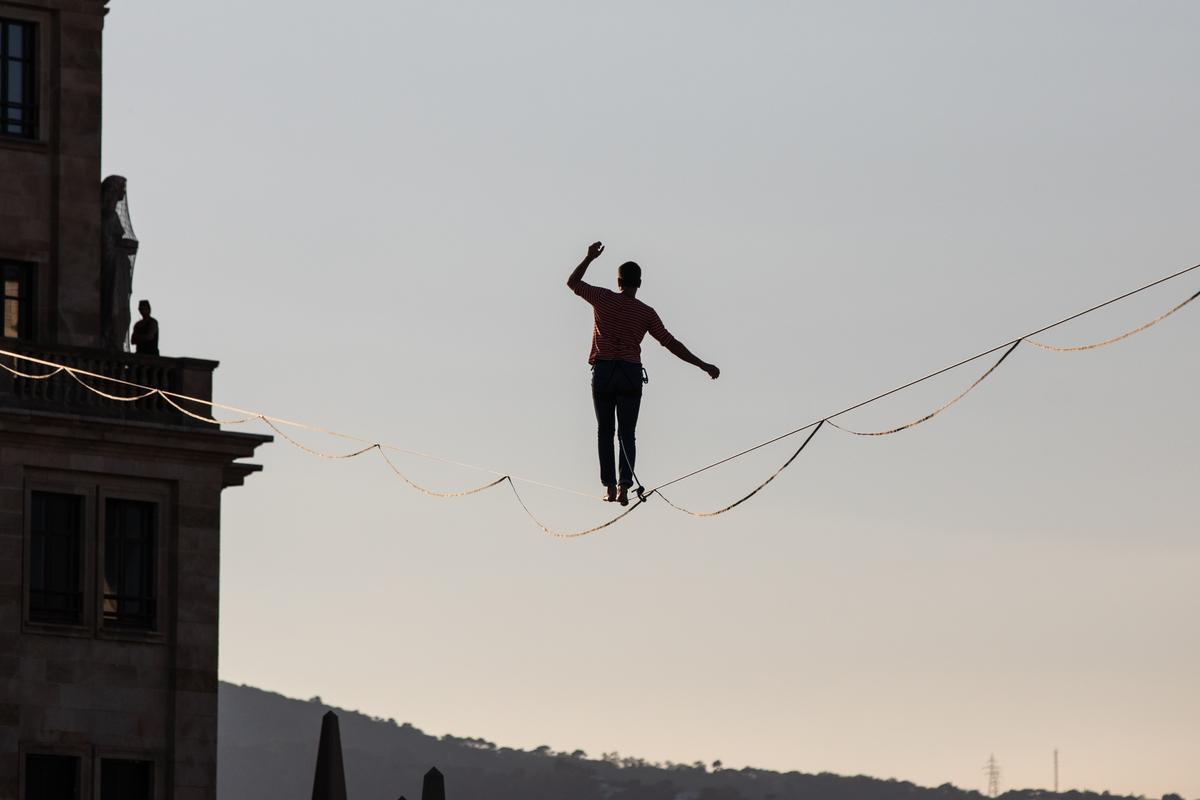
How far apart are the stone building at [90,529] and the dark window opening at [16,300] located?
25 millimetres

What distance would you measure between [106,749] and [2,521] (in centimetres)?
415

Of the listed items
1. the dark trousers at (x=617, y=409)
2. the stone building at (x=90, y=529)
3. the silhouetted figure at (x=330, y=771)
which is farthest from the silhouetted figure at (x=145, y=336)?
the dark trousers at (x=617, y=409)

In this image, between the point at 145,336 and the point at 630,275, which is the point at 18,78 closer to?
the point at 145,336

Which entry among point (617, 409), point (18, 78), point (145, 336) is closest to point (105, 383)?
point (145, 336)

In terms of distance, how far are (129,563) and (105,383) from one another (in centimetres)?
307

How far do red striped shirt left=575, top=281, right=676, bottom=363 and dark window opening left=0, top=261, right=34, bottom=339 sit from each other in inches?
836

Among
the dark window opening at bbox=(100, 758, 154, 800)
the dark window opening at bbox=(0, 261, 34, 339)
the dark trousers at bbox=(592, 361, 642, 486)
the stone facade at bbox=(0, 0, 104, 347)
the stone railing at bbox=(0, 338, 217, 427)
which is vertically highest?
the stone facade at bbox=(0, 0, 104, 347)

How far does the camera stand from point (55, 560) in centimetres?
6059

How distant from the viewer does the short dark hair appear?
43.9 metres

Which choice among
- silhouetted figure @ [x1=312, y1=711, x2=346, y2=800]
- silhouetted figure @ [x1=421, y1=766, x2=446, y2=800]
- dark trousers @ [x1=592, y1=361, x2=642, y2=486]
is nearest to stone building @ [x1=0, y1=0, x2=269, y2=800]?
silhouetted figure @ [x1=312, y1=711, x2=346, y2=800]

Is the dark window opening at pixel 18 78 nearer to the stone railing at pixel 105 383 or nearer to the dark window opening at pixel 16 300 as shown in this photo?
the dark window opening at pixel 16 300

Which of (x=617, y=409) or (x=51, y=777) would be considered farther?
(x=51, y=777)

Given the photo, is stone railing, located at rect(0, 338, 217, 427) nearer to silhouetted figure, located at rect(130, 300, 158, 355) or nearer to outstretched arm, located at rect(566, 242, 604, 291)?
silhouetted figure, located at rect(130, 300, 158, 355)

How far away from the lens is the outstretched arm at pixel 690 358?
140 ft
